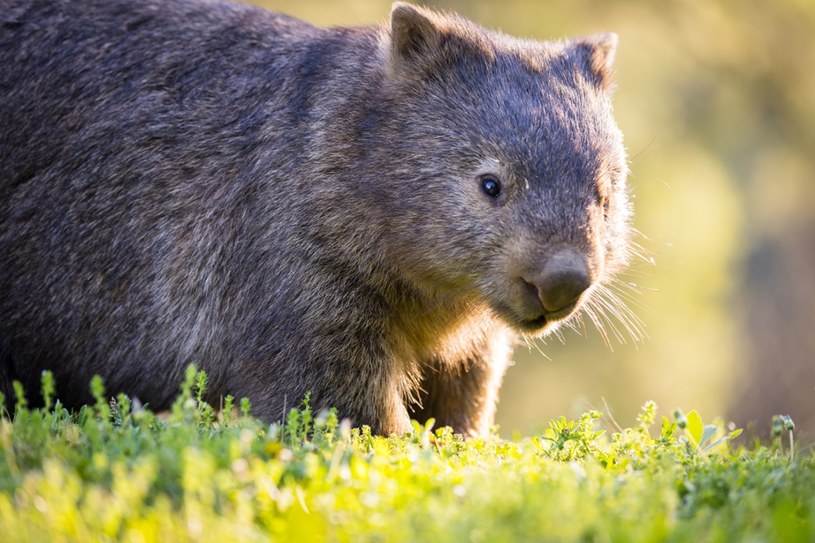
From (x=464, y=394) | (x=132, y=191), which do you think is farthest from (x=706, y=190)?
(x=132, y=191)

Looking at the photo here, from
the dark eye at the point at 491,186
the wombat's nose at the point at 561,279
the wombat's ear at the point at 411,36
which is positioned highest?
the wombat's ear at the point at 411,36

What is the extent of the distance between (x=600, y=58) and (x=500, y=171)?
132cm

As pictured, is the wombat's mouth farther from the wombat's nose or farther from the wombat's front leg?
the wombat's front leg

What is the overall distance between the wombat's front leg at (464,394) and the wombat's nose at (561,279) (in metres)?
1.43

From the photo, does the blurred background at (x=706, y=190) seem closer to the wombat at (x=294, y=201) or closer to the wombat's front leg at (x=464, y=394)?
the wombat's front leg at (x=464, y=394)

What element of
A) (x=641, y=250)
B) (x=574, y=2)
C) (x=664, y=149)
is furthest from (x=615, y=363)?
(x=641, y=250)

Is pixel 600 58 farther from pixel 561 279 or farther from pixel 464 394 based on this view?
pixel 464 394

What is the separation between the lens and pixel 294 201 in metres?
5.85

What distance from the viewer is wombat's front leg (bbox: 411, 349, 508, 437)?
6.62 m

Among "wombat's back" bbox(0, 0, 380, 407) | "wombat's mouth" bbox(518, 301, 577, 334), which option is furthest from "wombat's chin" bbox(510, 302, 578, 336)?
"wombat's back" bbox(0, 0, 380, 407)

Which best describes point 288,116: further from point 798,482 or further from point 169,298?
point 798,482

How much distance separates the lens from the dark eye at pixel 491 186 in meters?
5.43

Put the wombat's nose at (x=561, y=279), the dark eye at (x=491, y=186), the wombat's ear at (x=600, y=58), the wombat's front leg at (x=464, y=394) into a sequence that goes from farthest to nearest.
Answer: the wombat's front leg at (x=464, y=394) < the wombat's ear at (x=600, y=58) < the dark eye at (x=491, y=186) < the wombat's nose at (x=561, y=279)

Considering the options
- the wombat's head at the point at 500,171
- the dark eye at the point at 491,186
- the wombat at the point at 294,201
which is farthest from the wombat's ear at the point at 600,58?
the dark eye at the point at 491,186
